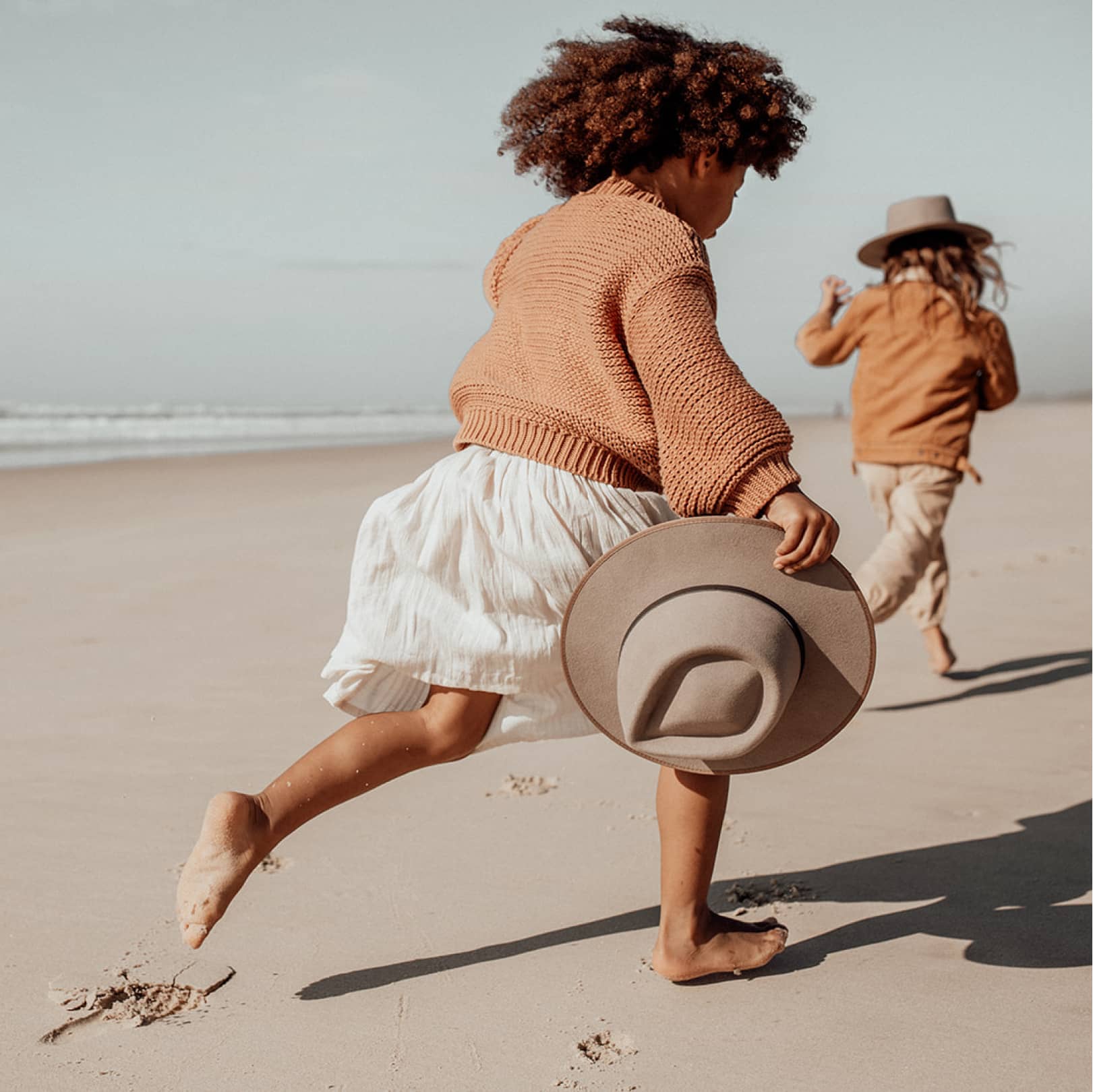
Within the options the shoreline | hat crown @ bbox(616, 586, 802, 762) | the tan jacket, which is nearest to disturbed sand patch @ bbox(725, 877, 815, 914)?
hat crown @ bbox(616, 586, 802, 762)

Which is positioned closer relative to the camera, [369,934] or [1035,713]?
[369,934]

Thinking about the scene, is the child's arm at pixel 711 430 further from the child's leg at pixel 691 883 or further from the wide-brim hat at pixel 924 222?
the wide-brim hat at pixel 924 222

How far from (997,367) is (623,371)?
3192 mm

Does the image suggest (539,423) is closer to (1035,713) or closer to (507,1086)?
(507,1086)

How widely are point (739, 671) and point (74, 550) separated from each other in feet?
19.8

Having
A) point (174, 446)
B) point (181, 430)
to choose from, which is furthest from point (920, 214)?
point (181, 430)

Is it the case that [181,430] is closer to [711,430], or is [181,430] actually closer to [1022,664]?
[1022,664]

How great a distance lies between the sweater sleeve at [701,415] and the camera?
2.04 m

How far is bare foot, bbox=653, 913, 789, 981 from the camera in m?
2.34

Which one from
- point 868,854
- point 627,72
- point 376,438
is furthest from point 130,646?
point 376,438

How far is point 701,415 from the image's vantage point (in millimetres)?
2045

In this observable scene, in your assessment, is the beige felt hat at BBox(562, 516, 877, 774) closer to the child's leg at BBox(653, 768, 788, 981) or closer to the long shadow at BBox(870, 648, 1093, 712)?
the child's leg at BBox(653, 768, 788, 981)

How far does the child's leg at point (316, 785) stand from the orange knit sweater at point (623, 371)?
51 cm

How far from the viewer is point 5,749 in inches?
141
